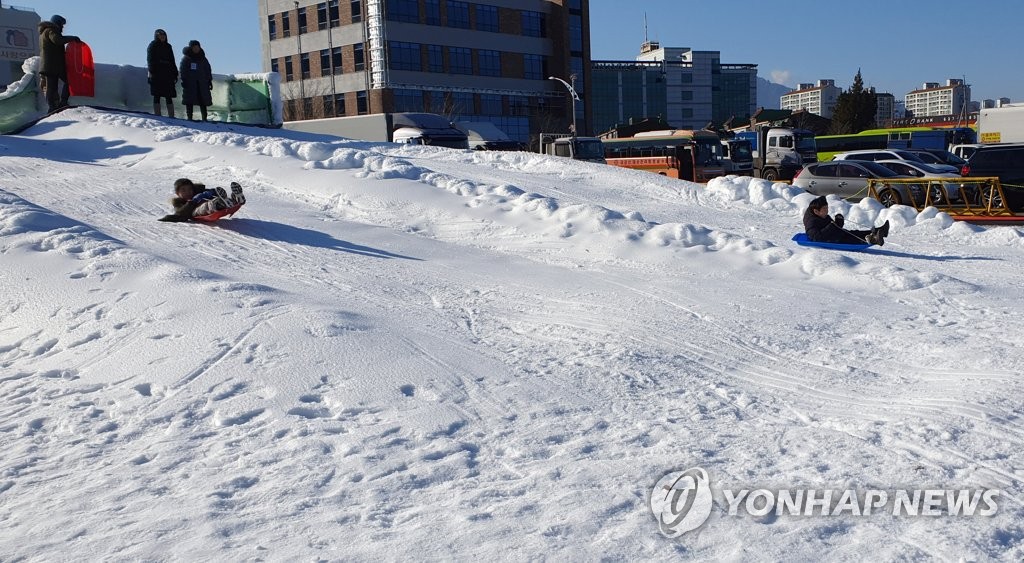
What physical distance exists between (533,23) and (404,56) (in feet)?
42.6

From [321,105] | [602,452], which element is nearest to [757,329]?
[602,452]

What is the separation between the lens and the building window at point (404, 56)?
188 feet

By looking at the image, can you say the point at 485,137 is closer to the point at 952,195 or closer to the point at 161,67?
the point at 161,67

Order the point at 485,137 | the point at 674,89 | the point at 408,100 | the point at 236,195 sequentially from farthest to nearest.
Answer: the point at 674,89
the point at 408,100
the point at 485,137
the point at 236,195

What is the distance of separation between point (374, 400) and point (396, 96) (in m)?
54.8

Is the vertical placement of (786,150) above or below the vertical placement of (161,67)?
below

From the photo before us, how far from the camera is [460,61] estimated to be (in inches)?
2418

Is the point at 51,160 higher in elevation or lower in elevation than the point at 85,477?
higher

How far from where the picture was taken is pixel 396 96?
57719mm

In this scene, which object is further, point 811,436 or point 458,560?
point 811,436

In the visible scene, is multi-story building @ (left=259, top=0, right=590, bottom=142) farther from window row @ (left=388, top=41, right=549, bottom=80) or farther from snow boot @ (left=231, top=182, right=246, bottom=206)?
snow boot @ (left=231, top=182, right=246, bottom=206)

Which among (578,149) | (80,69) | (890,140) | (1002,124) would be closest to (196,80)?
(80,69)

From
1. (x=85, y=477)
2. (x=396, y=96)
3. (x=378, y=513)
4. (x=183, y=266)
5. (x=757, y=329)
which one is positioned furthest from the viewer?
(x=396, y=96)

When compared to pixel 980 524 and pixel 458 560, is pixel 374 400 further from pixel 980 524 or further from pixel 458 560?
pixel 980 524
